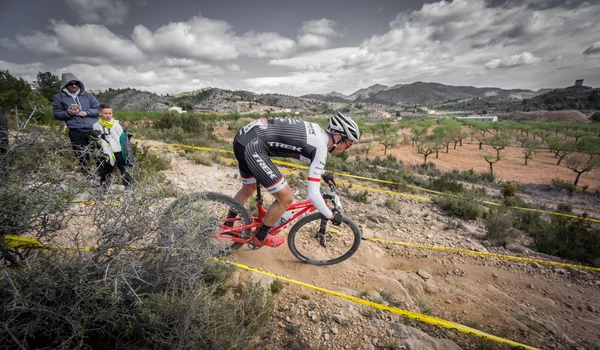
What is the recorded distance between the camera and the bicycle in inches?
94.6

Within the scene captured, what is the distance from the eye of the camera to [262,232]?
11.5 feet

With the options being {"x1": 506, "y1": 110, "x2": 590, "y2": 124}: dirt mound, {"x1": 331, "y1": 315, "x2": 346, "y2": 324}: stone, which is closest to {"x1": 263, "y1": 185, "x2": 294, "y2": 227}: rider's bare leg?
{"x1": 331, "y1": 315, "x2": 346, "y2": 324}: stone

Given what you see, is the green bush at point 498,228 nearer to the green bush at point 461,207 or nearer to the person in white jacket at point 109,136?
the green bush at point 461,207

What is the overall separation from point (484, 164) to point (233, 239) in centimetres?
3123

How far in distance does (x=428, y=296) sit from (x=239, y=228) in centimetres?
304

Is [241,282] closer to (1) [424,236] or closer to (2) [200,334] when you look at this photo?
(2) [200,334]

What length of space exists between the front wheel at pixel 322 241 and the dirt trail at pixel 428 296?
18 centimetres

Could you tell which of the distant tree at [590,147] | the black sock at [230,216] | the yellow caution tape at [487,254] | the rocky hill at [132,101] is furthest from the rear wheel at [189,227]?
the rocky hill at [132,101]

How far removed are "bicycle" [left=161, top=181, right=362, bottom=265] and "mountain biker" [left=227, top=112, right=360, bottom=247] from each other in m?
0.39

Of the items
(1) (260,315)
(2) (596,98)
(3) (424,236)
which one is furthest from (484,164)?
(2) (596,98)

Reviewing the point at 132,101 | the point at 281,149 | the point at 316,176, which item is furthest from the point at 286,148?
the point at 132,101

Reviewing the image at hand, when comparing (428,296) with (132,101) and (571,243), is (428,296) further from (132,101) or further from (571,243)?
(132,101)

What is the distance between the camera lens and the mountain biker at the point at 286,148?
307cm

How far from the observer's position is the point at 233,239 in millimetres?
3623
